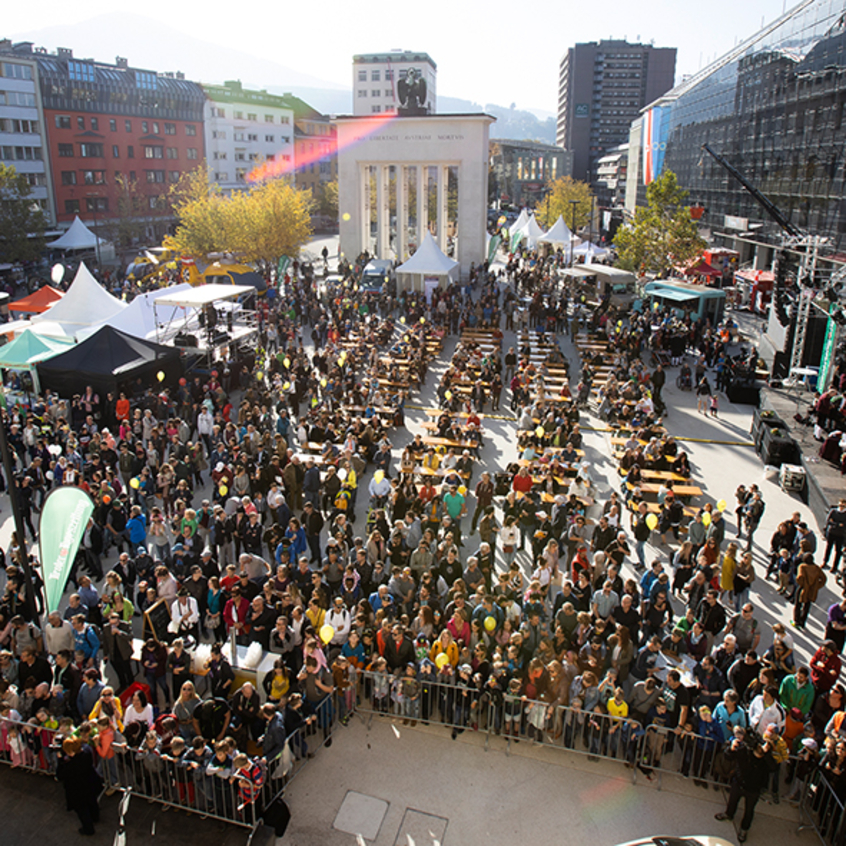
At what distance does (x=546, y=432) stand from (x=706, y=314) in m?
17.0

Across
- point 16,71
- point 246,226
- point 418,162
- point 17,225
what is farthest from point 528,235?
point 16,71

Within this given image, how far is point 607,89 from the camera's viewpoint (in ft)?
469

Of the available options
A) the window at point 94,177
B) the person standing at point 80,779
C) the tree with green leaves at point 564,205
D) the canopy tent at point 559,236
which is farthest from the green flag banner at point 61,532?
the window at point 94,177

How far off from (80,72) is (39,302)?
46.7 metres

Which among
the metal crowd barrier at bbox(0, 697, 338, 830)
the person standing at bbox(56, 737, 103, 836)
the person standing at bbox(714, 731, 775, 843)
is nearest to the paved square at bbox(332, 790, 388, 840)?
the metal crowd barrier at bbox(0, 697, 338, 830)

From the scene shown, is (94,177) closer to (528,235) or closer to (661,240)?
(528,235)

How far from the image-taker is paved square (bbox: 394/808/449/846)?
683cm

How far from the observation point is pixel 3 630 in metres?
8.80

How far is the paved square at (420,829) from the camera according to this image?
683cm

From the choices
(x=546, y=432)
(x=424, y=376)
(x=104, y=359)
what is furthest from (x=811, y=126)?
(x=104, y=359)

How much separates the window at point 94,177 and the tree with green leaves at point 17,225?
16436mm

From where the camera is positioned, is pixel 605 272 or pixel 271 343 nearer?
pixel 271 343

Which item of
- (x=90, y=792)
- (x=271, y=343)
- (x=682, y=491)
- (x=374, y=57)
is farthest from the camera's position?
(x=374, y=57)

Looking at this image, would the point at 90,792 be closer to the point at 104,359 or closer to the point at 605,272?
the point at 104,359
